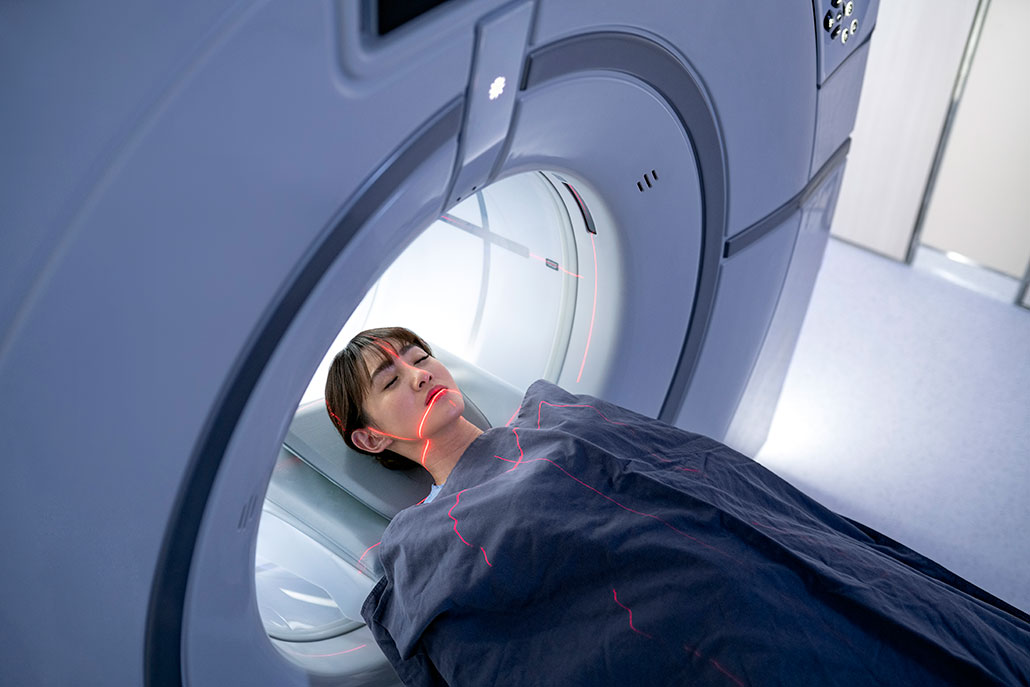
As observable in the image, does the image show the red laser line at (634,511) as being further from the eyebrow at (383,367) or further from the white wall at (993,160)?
the white wall at (993,160)

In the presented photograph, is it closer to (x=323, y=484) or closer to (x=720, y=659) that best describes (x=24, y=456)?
(x=720, y=659)

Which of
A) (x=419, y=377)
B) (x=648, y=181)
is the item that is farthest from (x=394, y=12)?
(x=419, y=377)

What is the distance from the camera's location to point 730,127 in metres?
1.28

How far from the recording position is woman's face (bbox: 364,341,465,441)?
134 cm

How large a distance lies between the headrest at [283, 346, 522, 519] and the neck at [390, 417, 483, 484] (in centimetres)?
9

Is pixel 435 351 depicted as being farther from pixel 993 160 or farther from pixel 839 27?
pixel 993 160

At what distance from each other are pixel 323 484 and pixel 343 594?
9.8 inches

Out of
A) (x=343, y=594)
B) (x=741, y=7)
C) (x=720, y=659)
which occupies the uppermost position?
(x=741, y=7)

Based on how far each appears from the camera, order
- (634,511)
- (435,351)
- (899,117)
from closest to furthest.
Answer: (634,511), (435,351), (899,117)

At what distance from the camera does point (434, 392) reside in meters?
1.36

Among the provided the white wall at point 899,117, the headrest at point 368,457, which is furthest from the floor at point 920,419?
the headrest at point 368,457

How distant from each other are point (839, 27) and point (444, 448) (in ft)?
3.12

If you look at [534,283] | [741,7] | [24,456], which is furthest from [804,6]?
[24,456]

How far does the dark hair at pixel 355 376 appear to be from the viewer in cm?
139
